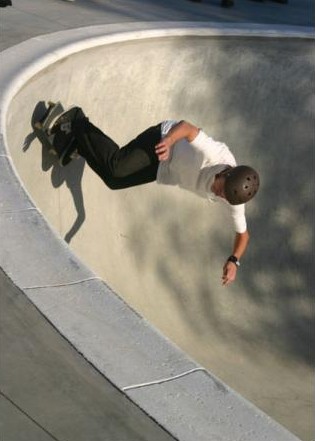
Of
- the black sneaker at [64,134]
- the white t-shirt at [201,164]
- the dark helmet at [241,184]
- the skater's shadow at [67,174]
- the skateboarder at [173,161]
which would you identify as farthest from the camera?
the skater's shadow at [67,174]

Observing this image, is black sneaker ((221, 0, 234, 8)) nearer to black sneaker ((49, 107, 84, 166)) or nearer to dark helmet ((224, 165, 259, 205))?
black sneaker ((49, 107, 84, 166))

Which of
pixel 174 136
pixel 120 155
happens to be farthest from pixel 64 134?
pixel 174 136

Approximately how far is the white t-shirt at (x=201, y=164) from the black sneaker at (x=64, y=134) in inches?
35.6

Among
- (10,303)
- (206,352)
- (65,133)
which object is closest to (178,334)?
(206,352)

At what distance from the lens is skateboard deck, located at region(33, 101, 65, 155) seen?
18.5 ft

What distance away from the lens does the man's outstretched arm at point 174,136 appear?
15.2 feet

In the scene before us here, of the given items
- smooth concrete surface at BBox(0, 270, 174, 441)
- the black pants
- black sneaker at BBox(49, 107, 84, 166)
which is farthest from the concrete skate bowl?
smooth concrete surface at BBox(0, 270, 174, 441)

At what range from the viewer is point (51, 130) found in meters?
5.65

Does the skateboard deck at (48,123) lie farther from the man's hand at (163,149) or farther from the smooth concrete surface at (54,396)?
the smooth concrete surface at (54,396)

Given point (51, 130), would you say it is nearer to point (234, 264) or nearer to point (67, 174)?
point (67, 174)

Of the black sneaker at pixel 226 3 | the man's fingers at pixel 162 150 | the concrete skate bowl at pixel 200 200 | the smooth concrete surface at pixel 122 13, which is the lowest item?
the concrete skate bowl at pixel 200 200

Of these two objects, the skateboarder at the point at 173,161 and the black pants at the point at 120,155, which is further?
the black pants at the point at 120,155

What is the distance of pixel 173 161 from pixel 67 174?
5.29 ft

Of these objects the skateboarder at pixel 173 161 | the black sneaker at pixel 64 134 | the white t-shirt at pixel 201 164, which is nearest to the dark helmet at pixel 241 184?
the skateboarder at pixel 173 161
